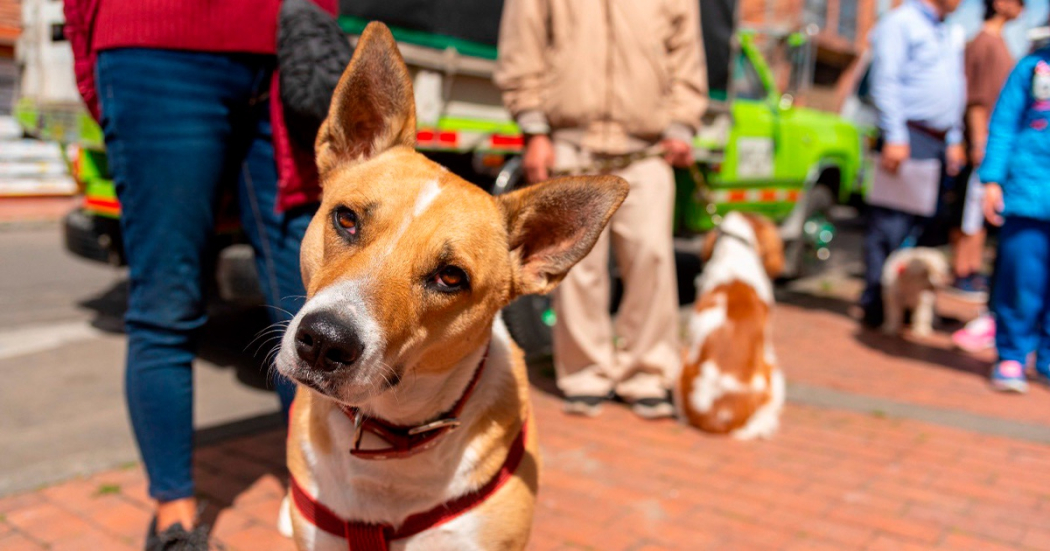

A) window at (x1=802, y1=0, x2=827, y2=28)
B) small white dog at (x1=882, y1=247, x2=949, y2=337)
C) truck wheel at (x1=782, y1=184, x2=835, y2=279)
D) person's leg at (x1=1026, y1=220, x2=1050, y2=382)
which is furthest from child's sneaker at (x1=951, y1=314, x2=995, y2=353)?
window at (x1=802, y1=0, x2=827, y2=28)

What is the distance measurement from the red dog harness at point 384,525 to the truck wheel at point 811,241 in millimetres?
6820

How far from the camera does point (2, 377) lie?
4.56m

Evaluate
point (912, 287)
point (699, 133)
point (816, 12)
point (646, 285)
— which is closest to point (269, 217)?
point (646, 285)

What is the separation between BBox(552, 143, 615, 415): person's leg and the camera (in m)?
4.28

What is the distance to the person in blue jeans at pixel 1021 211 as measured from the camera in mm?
4902

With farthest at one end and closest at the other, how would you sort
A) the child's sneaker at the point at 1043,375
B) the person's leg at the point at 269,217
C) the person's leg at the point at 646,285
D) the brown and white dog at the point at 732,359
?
the child's sneaker at the point at 1043,375 < the person's leg at the point at 646,285 < the brown and white dog at the point at 732,359 < the person's leg at the point at 269,217

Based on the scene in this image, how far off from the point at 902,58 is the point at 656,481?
14.3 ft

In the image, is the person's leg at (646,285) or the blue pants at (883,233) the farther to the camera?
the blue pants at (883,233)

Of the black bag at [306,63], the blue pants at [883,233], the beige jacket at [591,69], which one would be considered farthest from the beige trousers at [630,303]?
the blue pants at [883,233]

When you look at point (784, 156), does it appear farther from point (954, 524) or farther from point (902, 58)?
point (954, 524)

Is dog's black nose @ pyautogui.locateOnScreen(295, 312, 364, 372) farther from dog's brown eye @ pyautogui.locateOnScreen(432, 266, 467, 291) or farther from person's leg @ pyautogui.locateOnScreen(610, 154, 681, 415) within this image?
person's leg @ pyautogui.locateOnScreen(610, 154, 681, 415)

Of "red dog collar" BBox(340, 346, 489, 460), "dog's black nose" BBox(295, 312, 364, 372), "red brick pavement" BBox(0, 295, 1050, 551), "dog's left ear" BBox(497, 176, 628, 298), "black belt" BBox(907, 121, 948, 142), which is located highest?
"black belt" BBox(907, 121, 948, 142)

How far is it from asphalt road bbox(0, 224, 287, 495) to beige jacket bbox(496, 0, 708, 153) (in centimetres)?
214

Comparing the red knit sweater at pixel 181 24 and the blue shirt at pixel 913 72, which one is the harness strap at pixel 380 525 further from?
the blue shirt at pixel 913 72
